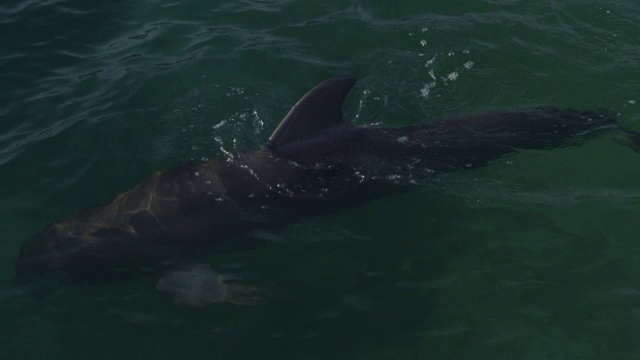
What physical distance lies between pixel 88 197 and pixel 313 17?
5650mm

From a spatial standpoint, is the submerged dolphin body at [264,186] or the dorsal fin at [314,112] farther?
the dorsal fin at [314,112]

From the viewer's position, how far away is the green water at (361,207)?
830 cm

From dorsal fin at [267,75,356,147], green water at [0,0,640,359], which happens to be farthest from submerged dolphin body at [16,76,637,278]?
green water at [0,0,640,359]

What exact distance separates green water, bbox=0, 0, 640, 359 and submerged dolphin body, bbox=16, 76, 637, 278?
0.91 ft

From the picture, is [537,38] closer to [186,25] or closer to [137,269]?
[186,25]

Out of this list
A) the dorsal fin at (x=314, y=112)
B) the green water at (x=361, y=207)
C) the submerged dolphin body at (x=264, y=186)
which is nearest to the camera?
the green water at (x=361, y=207)

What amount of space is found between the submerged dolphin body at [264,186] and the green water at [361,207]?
0.91 ft

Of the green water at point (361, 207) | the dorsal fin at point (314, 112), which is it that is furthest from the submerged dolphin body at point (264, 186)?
the green water at point (361, 207)

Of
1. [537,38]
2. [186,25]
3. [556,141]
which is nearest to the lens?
[556,141]

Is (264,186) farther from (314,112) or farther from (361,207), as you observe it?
(361,207)

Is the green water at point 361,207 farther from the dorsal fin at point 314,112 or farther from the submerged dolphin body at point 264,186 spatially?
the dorsal fin at point 314,112

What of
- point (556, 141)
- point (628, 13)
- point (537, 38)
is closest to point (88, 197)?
point (556, 141)

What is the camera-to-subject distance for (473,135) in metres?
10.0

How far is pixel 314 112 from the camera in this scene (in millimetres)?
9336
